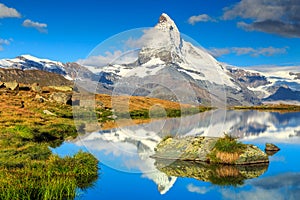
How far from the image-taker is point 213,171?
96.4ft

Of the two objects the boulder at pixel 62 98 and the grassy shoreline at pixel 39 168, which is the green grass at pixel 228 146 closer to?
the grassy shoreline at pixel 39 168

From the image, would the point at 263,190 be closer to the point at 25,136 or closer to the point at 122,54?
the point at 122,54

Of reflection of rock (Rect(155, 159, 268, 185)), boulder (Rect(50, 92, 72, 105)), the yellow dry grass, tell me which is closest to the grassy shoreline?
reflection of rock (Rect(155, 159, 268, 185))

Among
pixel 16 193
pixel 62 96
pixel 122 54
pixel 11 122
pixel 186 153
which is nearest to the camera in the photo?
pixel 16 193

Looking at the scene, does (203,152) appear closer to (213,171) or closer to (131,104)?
(213,171)

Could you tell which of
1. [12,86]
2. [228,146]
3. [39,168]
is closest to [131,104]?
[12,86]

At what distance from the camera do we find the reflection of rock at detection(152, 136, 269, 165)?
32.0m

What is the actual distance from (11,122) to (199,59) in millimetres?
33818

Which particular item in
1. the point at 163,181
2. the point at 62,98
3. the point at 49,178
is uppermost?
the point at 62,98

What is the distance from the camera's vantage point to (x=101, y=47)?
28.9 metres

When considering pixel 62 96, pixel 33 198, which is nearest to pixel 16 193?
pixel 33 198

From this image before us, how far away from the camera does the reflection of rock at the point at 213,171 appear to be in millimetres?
26844

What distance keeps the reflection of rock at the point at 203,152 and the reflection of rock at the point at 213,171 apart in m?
0.80

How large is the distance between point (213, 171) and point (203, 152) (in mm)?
4192
